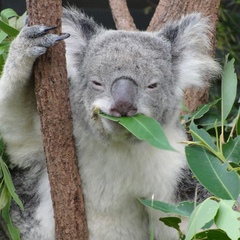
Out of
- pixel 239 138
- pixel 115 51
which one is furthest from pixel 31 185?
pixel 239 138

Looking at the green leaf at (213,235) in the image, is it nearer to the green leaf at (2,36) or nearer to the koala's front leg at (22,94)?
the koala's front leg at (22,94)

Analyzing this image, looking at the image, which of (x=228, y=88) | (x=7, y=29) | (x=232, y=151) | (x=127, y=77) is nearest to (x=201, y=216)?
(x=232, y=151)

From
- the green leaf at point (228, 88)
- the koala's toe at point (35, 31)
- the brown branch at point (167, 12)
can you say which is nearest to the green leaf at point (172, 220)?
the green leaf at point (228, 88)

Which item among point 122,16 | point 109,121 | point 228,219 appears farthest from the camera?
point 122,16

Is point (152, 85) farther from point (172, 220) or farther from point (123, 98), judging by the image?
point (172, 220)

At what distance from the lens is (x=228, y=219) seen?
214 cm

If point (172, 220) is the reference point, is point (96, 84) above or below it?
above

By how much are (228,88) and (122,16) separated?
43.2 inches

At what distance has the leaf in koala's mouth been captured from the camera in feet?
7.43

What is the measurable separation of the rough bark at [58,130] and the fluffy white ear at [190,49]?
617mm

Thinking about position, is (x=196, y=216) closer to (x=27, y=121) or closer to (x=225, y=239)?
(x=225, y=239)

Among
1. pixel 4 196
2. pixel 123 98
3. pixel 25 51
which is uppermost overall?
pixel 25 51

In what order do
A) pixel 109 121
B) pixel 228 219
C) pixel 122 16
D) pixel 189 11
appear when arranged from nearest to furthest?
pixel 228 219, pixel 109 121, pixel 189 11, pixel 122 16

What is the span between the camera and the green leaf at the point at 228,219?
209cm
